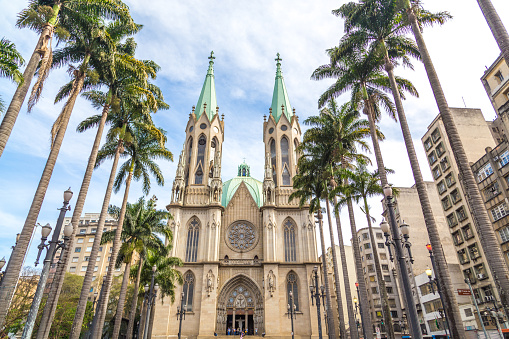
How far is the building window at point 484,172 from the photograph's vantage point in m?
29.7

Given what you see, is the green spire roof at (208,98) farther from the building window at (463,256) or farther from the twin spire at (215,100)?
the building window at (463,256)

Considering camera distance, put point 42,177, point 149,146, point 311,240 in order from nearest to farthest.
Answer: point 42,177 < point 149,146 < point 311,240

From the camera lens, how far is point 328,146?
24.9 metres

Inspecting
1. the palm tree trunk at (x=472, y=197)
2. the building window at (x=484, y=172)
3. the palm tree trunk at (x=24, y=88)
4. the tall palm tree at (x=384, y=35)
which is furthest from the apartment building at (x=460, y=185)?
the palm tree trunk at (x=24, y=88)

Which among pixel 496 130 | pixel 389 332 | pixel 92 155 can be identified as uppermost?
pixel 496 130

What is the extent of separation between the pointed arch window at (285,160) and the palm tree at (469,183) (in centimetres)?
3180

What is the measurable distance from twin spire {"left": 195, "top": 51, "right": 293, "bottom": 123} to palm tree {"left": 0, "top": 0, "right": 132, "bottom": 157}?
34172mm

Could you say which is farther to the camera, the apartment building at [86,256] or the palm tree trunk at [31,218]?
the apartment building at [86,256]

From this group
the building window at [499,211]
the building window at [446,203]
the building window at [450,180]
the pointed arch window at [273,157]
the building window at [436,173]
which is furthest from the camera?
the pointed arch window at [273,157]

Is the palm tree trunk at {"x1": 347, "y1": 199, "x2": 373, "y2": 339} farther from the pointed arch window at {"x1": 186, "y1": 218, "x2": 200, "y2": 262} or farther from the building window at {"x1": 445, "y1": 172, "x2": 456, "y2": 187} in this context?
the pointed arch window at {"x1": 186, "y1": 218, "x2": 200, "y2": 262}

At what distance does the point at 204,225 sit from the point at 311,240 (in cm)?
1314

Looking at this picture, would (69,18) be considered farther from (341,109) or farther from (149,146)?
(341,109)

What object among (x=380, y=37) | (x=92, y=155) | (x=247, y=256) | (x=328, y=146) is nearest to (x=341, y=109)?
(x=328, y=146)

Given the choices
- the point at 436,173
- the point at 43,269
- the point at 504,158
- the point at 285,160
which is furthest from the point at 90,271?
the point at 436,173
